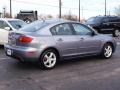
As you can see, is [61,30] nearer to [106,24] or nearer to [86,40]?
[86,40]

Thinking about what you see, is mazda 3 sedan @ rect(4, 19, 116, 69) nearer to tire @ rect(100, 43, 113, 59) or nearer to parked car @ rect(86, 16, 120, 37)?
tire @ rect(100, 43, 113, 59)

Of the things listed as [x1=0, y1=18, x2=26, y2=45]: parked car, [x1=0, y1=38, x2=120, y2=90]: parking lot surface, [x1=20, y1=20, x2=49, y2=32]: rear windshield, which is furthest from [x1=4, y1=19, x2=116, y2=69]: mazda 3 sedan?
[x1=0, y1=18, x2=26, y2=45]: parked car

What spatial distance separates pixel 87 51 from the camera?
32.1 feet

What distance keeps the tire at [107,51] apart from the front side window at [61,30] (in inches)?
67.7

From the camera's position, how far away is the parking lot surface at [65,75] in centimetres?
682

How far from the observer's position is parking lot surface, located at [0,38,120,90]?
6824 mm

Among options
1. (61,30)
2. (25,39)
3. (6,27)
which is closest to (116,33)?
(6,27)

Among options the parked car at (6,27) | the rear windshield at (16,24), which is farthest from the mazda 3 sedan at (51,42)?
the rear windshield at (16,24)

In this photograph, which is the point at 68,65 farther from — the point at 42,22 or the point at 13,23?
the point at 13,23

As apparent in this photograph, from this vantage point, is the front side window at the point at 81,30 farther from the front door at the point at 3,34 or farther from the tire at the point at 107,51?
the front door at the point at 3,34

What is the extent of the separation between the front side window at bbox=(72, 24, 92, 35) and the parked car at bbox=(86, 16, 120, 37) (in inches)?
528

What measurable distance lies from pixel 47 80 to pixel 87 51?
2779mm

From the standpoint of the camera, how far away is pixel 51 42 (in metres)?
8.65

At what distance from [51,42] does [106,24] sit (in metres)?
15.8
